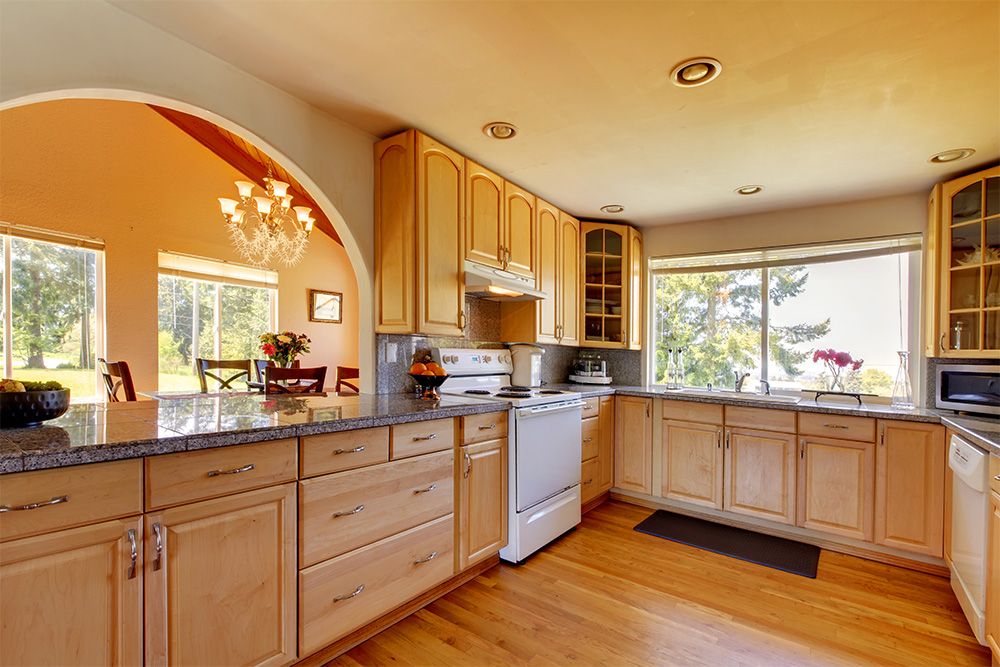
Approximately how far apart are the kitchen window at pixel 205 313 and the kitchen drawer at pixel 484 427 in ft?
12.3

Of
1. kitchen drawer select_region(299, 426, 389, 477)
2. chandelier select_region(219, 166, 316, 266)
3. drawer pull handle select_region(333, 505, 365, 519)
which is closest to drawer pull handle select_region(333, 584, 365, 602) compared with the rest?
drawer pull handle select_region(333, 505, 365, 519)

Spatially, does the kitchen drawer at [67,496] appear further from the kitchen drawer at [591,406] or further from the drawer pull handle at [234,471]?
the kitchen drawer at [591,406]

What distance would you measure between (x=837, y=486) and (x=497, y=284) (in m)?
2.43

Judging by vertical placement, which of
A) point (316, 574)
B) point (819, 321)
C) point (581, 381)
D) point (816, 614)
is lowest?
point (816, 614)

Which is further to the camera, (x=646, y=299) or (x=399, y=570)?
(x=646, y=299)

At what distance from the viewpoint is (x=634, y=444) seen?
11.5 ft

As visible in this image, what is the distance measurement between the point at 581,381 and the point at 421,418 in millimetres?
2282

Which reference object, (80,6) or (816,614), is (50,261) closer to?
(80,6)

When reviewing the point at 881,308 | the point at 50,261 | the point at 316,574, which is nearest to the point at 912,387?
the point at 881,308

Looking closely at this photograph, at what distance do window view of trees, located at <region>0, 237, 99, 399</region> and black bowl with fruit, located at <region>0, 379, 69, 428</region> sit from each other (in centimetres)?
312

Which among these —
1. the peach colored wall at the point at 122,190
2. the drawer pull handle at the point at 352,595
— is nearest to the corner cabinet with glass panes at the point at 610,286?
the drawer pull handle at the point at 352,595

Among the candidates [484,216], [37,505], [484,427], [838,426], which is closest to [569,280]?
[484,216]

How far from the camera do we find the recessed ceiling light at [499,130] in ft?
7.32

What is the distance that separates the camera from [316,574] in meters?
1.59
